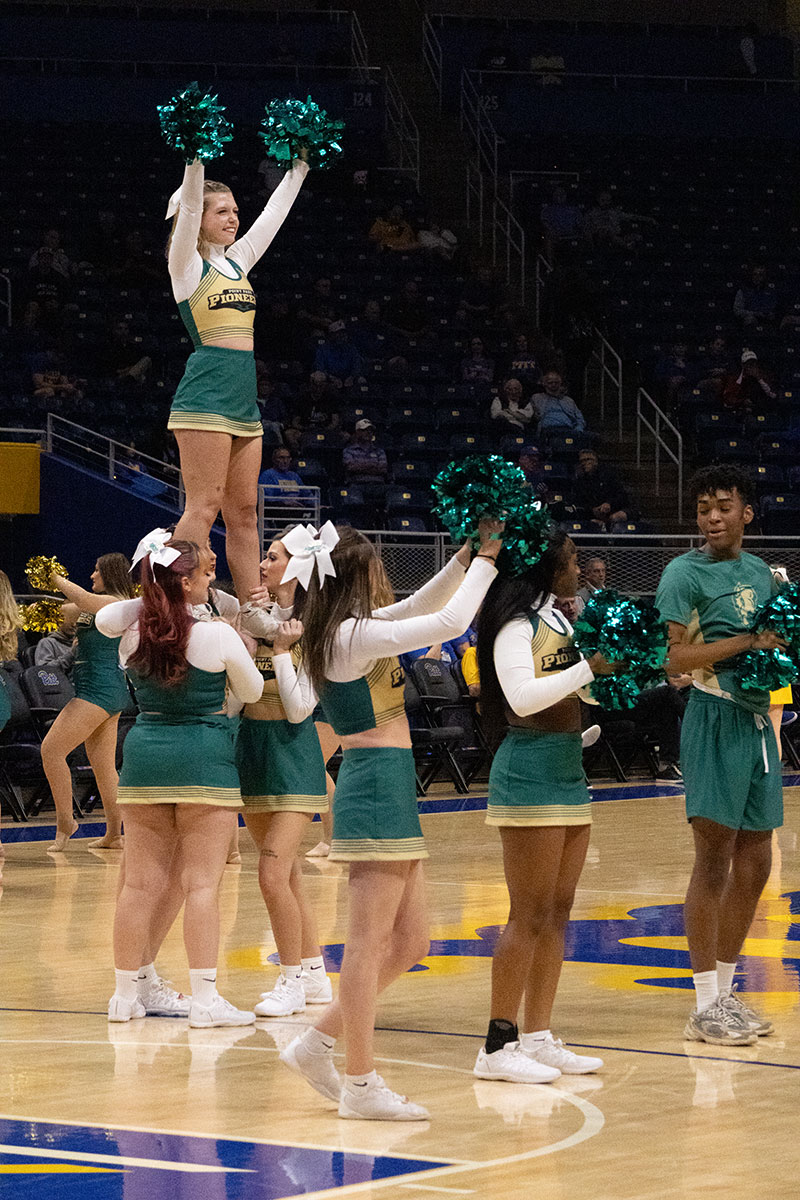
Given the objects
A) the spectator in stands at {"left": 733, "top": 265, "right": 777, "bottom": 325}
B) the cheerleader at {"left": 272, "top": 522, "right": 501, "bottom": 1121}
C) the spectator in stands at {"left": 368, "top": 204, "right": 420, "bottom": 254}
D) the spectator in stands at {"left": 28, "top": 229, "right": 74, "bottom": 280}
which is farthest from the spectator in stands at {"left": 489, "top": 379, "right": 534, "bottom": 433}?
the cheerleader at {"left": 272, "top": 522, "right": 501, "bottom": 1121}

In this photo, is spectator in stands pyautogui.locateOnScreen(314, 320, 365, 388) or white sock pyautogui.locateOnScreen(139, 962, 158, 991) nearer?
white sock pyautogui.locateOnScreen(139, 962, 158, 991)

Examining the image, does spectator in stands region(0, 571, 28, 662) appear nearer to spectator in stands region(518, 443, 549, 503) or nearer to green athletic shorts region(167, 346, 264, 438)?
green athletic shorts region(167, 346, 264, 438)

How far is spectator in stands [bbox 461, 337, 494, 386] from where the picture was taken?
16406mm

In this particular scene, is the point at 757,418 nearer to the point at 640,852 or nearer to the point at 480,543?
the point at 640,852

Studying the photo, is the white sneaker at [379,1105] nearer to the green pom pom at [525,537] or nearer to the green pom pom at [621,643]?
the green pom pom at [621,643]

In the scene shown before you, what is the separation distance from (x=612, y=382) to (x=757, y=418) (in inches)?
75.5

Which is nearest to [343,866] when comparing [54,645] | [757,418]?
[54,645]

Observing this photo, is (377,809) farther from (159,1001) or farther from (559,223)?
(559,223)

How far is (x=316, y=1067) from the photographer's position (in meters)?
4.36

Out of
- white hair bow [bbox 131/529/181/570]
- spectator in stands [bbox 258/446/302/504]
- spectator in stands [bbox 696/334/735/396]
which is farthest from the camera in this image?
spectator in stands [bbox 696/334/735/396]

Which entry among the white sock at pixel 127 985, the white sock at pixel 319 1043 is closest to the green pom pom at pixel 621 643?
the white sock at pixel 319 1043

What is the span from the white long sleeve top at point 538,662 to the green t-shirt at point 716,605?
525 mm

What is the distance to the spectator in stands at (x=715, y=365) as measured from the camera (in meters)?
16.6

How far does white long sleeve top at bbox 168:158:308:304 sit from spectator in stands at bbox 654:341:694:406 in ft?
35.4
